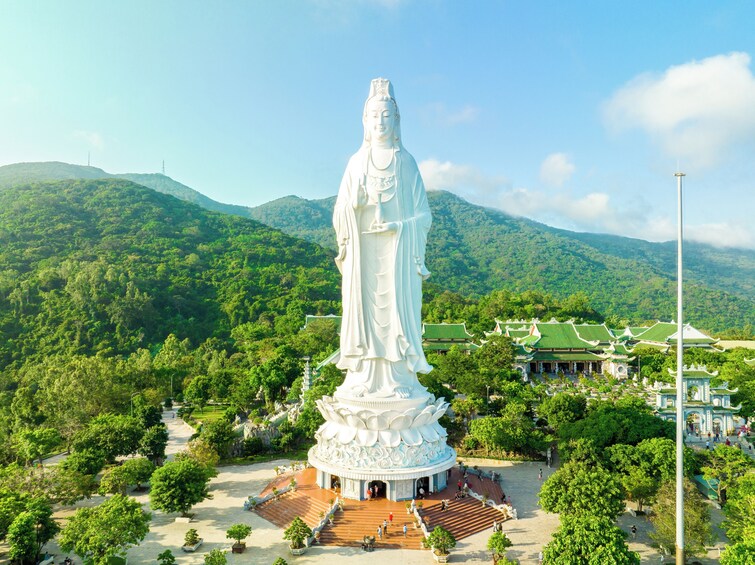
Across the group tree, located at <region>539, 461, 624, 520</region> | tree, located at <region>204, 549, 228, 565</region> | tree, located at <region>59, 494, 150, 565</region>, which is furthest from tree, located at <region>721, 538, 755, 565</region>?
tree, located at <region>59, 494, 150, 565</region>

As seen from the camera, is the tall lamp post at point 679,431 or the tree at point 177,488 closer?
the tall lamp post at point 679,431

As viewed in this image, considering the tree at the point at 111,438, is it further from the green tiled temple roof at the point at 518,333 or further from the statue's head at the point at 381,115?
the green tiled temple roof at the point at 518,333

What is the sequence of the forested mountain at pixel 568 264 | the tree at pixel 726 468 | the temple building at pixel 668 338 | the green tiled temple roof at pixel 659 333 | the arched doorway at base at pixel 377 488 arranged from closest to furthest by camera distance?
the tree at pixel 726 468, the arched doorway at base at pixel 377 488, the temple building at pixel 668 338, the green tiled temple roof at pixel 659 333, the forested mountain at pixel 568 264

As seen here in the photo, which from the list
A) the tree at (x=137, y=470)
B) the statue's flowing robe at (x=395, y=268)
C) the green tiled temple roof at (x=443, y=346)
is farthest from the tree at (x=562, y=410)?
the green tiled temple roof at (x=443, y=346)

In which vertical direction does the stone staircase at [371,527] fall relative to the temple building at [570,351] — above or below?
below

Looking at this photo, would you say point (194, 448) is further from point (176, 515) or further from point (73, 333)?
point (73, 333)

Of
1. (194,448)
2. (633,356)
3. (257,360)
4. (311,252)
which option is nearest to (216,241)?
(311,252)

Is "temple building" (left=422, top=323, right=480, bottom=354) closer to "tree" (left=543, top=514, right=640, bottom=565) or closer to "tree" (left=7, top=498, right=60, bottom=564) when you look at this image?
"tree" (left=543, top=514, right=640, bottom=565)
